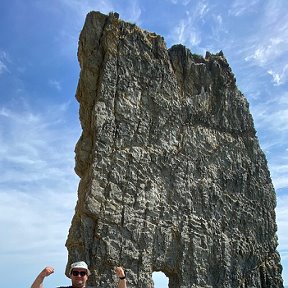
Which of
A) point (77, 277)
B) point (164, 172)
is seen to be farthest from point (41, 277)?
point (164, 172)

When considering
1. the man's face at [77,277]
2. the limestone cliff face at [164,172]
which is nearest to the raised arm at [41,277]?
the man's face at [77,277]

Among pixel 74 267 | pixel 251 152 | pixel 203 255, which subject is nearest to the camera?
pixel 74 267

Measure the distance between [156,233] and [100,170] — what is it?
11.9ft

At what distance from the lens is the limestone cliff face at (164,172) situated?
18.1 m

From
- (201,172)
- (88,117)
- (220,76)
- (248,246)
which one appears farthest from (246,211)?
(88,117)

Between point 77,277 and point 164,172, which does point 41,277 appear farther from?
point 164,172

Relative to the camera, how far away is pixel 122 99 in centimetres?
1986

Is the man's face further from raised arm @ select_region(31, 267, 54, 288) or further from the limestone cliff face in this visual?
the limestone cliff face

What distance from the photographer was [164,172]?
1992 centimetres

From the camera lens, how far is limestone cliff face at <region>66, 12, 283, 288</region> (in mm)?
18062

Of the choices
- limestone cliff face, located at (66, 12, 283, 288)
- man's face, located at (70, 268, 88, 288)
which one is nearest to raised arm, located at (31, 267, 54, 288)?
man's face, located at (70, 268, 88, 288)

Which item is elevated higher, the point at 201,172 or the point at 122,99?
the point at 122,99

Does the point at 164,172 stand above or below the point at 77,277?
above

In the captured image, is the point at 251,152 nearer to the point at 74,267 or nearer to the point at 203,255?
the point at 203,255
